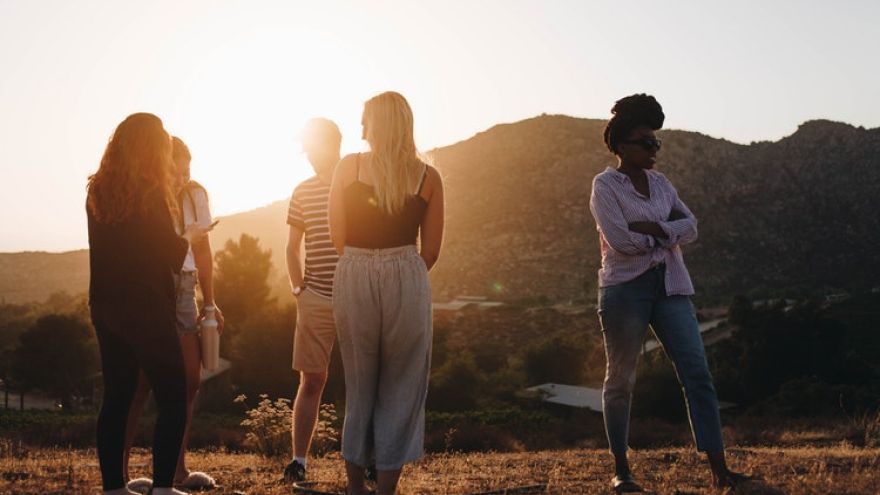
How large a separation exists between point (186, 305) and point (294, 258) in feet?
3.49

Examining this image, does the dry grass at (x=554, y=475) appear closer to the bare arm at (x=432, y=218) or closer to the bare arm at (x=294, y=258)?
the bare arm at (x=294, y=258)

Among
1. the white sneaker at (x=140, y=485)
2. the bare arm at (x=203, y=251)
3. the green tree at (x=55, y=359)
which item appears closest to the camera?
the white sneaker at (x=140, y=485)

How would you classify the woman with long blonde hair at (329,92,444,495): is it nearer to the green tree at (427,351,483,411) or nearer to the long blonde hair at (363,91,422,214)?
the long blonde hair at (363,91,422,214)

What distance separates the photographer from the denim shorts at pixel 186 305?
4.67 meters

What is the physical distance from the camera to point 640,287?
469 centimetres

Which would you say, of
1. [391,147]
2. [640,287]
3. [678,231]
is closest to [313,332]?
[391,147]

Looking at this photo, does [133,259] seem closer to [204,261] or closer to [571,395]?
[204,261]

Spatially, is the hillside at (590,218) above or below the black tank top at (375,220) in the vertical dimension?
above

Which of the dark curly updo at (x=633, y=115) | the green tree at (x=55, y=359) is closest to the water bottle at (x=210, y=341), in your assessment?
the dark curly updo at (x=633, y=115)

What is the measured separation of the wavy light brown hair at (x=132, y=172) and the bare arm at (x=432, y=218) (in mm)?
1219

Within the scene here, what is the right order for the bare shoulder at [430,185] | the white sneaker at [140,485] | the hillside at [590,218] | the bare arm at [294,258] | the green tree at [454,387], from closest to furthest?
the bare shoulder at [430,185] < the white sneaker at [140,485] < the bare arm at [294,258] < the green tree at [454,387] < the hillside at [590,218]

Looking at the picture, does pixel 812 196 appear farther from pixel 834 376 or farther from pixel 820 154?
pixel 834 376

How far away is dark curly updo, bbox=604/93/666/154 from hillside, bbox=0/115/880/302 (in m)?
55.2

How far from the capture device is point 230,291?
43875mm
